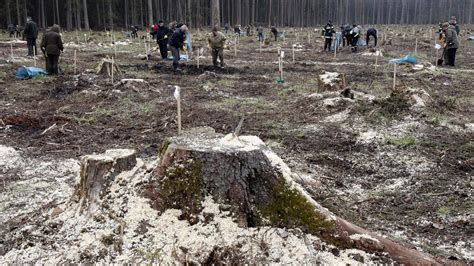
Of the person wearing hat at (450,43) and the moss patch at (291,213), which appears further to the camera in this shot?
the person wearing hat at (450,43)

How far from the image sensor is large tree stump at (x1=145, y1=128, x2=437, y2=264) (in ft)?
12.3

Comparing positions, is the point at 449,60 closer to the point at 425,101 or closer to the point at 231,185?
the point at 425,101

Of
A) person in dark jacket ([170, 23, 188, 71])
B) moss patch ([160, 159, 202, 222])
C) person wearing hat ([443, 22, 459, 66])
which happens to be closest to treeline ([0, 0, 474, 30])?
person in dark jacket ([170, 23, 188, 71])

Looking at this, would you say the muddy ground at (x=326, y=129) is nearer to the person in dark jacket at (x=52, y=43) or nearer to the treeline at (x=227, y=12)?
the person in dark jacket at (x=52, y=43)

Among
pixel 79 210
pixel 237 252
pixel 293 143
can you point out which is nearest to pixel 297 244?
pixel 237 252

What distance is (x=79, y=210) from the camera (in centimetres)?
418

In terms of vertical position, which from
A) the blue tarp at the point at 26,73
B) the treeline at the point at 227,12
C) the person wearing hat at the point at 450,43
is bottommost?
the blue tarp at the point at 26,73

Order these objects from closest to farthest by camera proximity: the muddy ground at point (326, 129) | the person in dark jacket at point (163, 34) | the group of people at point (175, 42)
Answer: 1. the muddy ground at point (326, 129)
2. the group of people at point (175, 42)
3. the person in dark jacket at point (163, 34)

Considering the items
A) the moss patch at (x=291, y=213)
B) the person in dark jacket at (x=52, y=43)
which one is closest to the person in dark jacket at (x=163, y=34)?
the person in dark jacket at (x=52, y=43)

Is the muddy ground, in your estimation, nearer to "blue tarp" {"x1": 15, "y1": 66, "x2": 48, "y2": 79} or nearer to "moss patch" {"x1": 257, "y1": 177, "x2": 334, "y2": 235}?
"blue tarp" {"x1": 15, "y1": 66, "x2": 48, "y2": 79}

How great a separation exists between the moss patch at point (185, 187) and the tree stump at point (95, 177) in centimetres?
65

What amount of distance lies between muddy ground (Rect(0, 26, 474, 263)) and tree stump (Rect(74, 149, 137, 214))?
4.35 feet

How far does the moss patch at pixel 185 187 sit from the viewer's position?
3.82 m

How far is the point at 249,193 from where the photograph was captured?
12.6 ft
